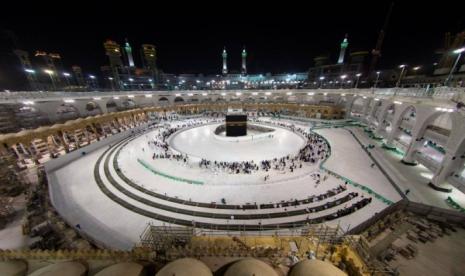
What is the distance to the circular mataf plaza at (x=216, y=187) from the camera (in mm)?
10586

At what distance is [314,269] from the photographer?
3945 mm

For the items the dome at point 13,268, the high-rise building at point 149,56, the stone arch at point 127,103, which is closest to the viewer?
the dome at point 13,268

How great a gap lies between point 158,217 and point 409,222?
1626 cm

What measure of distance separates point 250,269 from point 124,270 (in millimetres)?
3052

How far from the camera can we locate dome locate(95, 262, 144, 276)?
158 inches

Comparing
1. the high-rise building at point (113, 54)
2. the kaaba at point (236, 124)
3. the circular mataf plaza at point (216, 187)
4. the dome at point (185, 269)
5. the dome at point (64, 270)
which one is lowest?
the circular mataf plaza at point (216, 187)

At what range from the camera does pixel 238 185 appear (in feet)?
46.9

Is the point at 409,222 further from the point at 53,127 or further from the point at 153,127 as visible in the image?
the point at 153,127

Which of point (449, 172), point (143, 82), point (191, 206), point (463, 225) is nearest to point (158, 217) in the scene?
point (191, 206)

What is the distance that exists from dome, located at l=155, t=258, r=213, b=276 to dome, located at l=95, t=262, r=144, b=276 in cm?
80

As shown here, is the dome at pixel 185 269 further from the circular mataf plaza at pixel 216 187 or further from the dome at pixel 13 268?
the circular mataf plaza at pixel 216 187

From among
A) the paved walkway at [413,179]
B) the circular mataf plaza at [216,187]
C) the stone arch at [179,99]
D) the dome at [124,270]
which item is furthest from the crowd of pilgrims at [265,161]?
the stone arch at [179,99]

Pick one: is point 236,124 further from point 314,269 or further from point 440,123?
point 314,269

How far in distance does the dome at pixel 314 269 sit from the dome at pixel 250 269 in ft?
2.02
